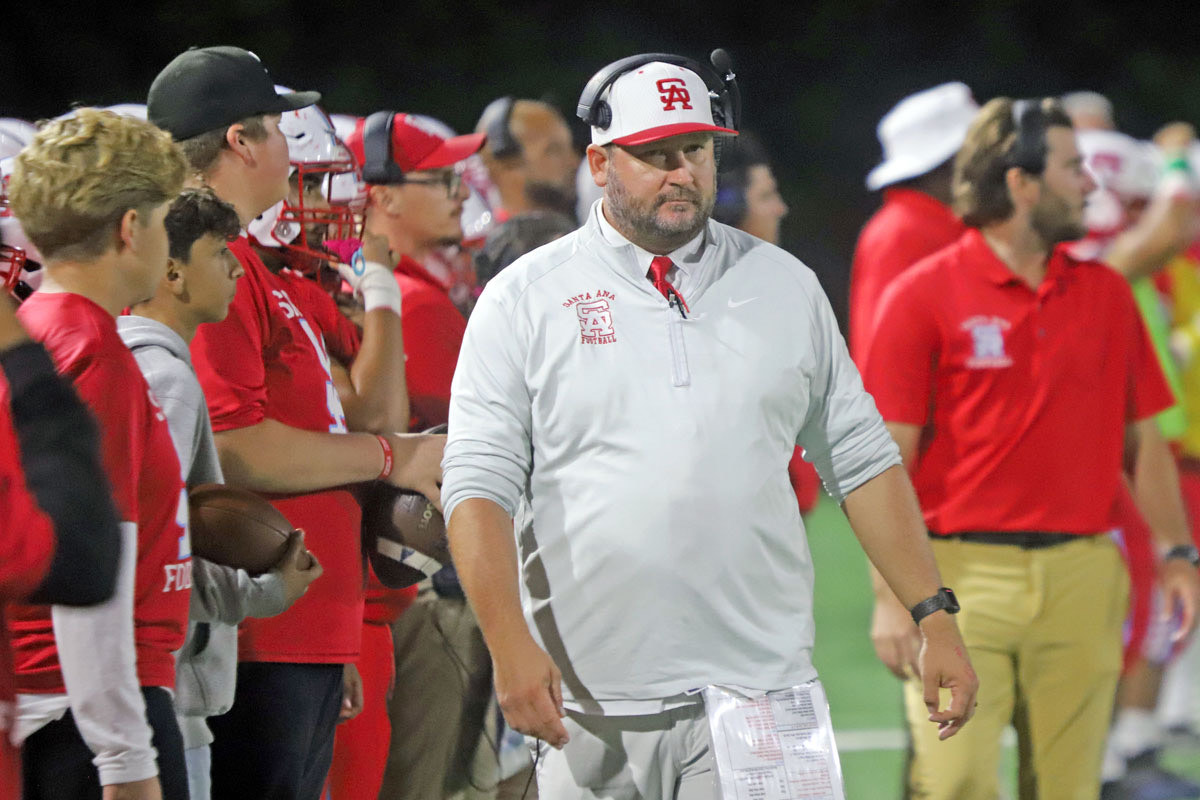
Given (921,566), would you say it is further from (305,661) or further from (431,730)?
(431,730)

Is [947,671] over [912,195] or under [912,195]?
under

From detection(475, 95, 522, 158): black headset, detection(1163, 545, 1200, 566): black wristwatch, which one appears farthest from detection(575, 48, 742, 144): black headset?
detection(475, 95, 522, 158): black headset

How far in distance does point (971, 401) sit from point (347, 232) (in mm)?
1763

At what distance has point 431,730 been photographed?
429 cm

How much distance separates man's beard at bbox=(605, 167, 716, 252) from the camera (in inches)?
116

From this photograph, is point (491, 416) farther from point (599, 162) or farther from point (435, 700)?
point (435, 700)

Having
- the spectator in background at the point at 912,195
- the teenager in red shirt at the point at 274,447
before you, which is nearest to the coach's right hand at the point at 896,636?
the spectator in background at the point at 912,195

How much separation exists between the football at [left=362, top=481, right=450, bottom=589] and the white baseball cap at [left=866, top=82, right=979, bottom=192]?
113 inches

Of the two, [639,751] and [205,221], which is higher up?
[205,221]

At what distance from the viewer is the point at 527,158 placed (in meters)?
7.37

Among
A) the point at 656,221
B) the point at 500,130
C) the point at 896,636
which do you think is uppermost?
the point at 500,130

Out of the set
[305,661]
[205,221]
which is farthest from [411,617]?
[205,221]

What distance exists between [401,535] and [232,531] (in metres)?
0.68

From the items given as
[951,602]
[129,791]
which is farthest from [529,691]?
[951,602]
